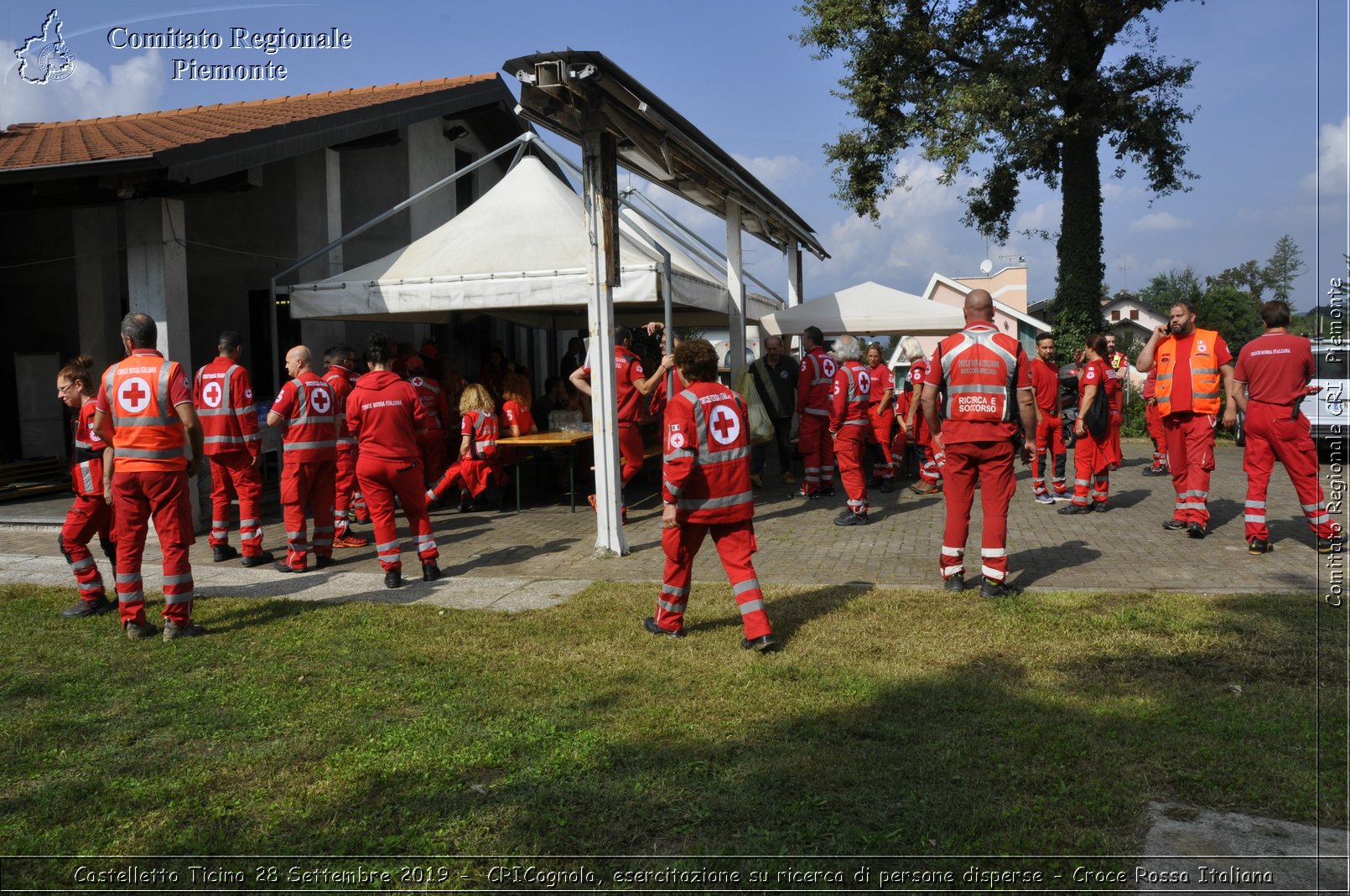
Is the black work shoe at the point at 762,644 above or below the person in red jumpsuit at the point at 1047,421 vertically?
below

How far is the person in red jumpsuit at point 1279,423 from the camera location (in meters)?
8.16

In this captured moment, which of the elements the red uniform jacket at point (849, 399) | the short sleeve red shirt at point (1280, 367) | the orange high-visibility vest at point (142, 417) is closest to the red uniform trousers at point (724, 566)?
the orange high-visibility vest at point (142, 417)

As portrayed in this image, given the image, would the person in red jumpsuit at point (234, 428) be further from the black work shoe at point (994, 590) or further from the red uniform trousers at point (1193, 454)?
the red uniform trousers at point (1193, 454)

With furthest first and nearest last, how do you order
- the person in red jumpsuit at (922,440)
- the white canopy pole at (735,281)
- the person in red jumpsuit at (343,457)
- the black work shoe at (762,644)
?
1. the white canopy pole at (735,281)
2. the person in red jumpsuit at (922,440)
3. the person in red jumpsuit at (343,457)
4. the black work shoe at (762,644)

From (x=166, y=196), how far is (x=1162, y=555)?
9.82 meters

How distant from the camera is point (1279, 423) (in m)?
8.20

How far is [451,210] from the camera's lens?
1761 cm

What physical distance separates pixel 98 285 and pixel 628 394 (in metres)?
8.93

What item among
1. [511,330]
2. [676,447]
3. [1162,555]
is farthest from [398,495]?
[511,330]

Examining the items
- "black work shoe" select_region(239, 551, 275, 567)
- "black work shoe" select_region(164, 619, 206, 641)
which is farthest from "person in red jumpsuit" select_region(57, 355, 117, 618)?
"black work shoe" select_region(239, 551, 275, 567)

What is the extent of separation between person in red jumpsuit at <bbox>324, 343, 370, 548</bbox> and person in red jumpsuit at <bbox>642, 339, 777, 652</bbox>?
4.18 m

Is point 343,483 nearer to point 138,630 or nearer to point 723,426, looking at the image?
point 138,630

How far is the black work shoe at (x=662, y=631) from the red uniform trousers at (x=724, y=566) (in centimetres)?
2

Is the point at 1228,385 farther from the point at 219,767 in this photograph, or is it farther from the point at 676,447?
the point at 219,767
